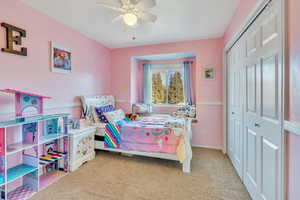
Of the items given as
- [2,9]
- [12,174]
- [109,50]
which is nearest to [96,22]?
[2,9]

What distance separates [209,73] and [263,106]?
6.82 ft

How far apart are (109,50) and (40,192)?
3.48 m

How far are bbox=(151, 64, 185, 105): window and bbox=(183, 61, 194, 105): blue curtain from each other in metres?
0.20

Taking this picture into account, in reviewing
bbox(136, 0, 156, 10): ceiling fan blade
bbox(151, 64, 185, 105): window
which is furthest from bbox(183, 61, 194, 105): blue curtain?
bbox(136, 0, 156, 10): ceiling fan blade

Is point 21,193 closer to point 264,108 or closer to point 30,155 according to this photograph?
point 30,155

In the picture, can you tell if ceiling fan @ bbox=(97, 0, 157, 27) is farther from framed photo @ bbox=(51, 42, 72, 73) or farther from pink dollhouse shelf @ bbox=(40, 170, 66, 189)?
pink dollhouse shelf @ bbox=(40, 170, 66, 189)

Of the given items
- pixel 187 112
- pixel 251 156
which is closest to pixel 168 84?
pixel 187 112

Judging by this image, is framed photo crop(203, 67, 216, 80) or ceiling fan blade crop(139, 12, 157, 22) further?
framed photo crop(203, 67, 216, 80)

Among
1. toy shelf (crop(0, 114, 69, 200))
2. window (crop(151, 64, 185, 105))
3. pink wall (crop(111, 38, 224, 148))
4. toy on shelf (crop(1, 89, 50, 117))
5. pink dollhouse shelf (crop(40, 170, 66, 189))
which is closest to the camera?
toy shelf (crop(0, 114, 69, 200))

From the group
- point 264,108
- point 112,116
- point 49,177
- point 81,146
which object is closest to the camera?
point 264,108

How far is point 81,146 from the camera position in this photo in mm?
2586

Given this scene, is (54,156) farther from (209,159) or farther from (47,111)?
(209,159)

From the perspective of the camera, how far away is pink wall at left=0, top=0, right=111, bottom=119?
1.95 metres

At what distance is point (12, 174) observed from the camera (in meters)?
1.76
